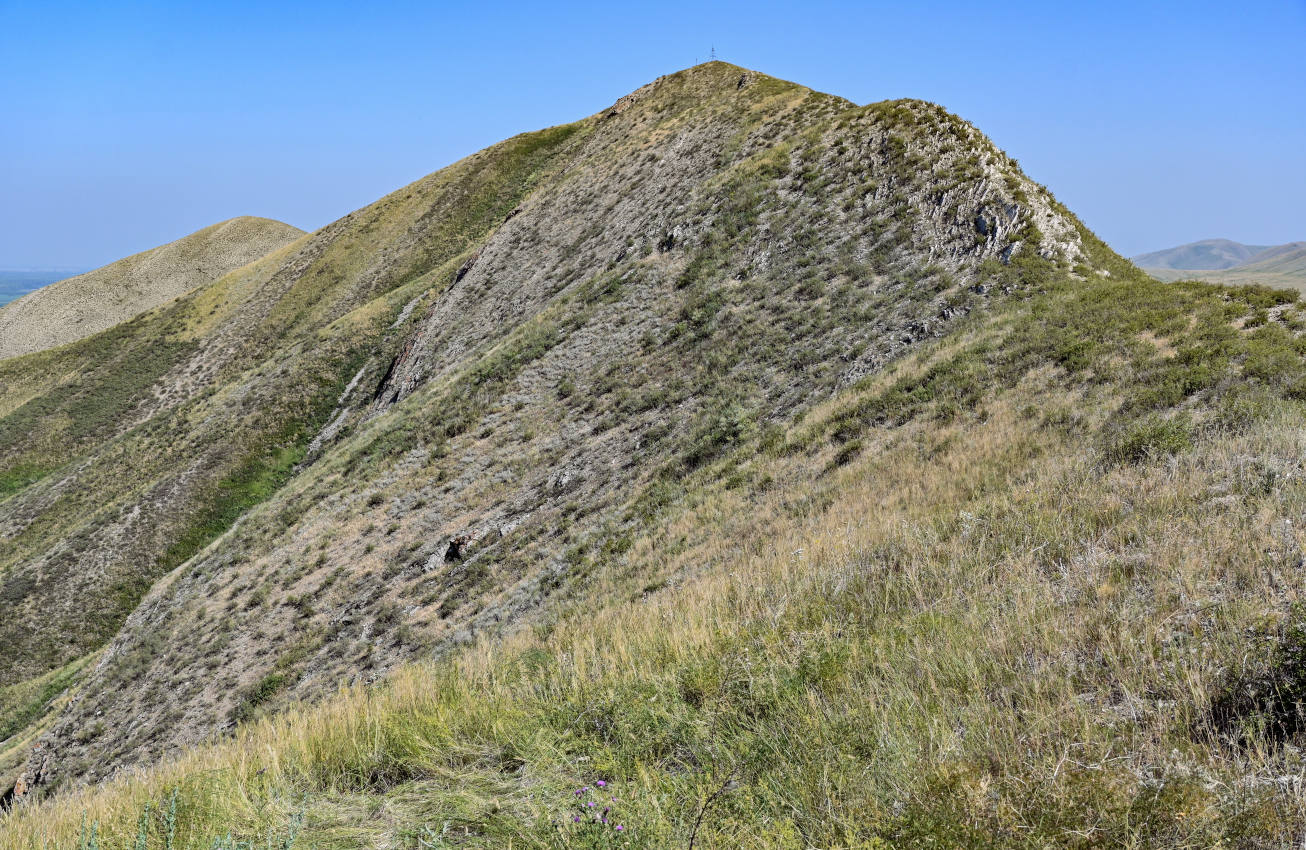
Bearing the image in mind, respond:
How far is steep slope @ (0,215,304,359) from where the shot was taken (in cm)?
9938

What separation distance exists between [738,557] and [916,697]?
6.65 metres

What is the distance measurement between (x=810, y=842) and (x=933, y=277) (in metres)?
18.8

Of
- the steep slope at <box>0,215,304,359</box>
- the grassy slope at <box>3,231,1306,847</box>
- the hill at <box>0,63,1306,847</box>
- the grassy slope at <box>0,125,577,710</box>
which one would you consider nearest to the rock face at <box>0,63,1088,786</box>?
the hill at <box>0,63,1306,847</box>

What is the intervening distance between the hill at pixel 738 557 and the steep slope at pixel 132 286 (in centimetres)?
7125

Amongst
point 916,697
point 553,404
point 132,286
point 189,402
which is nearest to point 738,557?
point 916,697

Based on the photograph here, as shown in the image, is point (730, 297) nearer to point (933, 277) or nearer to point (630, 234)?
point (933, 277)

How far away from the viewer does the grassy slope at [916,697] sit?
3256 millimetres

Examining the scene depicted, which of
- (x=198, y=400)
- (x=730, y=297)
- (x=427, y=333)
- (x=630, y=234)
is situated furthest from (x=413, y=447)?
(x=198, y=400)

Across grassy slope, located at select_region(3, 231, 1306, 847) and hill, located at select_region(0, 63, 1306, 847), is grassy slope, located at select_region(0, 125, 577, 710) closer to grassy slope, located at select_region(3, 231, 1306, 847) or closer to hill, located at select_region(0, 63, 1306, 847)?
hill, located at select_region(0, 63, 1306, 847)

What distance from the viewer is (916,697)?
4203 mm

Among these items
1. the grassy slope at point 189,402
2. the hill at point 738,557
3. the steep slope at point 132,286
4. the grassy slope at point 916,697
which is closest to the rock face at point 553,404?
the hill at point 738,557

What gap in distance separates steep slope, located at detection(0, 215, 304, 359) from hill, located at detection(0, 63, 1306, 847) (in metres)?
71.3

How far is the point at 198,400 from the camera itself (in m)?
54.2

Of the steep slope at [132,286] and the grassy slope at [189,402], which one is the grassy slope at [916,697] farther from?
the steep slope at [132,286]
